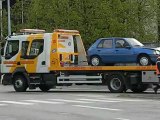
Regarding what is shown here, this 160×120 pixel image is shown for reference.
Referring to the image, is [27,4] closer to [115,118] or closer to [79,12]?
[79,12]

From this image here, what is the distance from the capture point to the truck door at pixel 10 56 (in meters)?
25.8

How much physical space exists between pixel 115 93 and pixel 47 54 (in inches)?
162

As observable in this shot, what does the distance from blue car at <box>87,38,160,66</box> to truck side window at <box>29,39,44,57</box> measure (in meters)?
2.37

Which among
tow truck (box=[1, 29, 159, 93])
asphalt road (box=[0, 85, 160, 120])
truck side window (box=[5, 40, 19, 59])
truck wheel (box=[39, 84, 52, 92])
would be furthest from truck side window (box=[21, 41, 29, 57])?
asphalt road (box=[0, 85, 160, 120])

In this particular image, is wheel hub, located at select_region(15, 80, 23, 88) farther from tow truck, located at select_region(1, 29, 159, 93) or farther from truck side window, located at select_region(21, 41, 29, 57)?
truck side window, located at select_region(21, 41, 29, 57)

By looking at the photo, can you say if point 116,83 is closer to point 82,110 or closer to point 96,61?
point 96,61

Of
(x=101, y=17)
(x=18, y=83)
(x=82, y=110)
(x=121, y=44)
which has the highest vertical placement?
(x=101, y=17)

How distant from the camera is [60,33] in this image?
25109 mm

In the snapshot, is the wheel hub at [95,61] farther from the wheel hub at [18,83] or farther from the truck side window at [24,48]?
the wheel hub at [18,83]

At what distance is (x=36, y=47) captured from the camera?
25125 mm

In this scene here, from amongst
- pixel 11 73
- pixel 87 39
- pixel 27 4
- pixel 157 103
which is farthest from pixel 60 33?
pixel 27 4

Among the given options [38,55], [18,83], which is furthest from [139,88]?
[18,83]

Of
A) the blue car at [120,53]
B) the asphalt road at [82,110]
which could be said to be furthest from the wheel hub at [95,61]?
the asphalt road at [82,110]

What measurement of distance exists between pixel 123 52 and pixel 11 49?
5807mm
